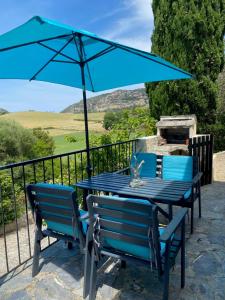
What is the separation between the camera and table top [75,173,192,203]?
8.50ft

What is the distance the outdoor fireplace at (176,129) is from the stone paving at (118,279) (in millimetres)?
3670

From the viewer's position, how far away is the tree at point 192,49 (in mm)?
7133

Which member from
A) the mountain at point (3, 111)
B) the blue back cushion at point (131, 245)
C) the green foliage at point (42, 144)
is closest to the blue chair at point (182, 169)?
the blue back cushion at point (131, 245)

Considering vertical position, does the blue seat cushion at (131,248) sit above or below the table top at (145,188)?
below

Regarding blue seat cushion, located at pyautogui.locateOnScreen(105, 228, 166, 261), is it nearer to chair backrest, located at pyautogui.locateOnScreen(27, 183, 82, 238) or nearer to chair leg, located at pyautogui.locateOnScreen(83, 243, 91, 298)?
chair leg, located at pyautogui.locateOnScreen(83, 243, 91, 298)

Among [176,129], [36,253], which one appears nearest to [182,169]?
[36,253]

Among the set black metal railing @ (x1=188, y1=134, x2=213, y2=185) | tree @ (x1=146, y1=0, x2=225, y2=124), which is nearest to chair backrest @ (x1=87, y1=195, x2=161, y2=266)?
black metal railing @ (x1=188, y1=134, x2=213, y2=185)

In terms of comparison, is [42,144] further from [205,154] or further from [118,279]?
[118,279]

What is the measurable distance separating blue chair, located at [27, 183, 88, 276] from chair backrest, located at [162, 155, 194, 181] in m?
1.71

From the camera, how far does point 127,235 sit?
190 cm

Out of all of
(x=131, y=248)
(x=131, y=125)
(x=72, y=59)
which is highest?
(x=72, y=59)

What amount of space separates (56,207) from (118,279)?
0.87m

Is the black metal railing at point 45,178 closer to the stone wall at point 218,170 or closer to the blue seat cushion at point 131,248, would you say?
the blue seat cushion at point 131,248

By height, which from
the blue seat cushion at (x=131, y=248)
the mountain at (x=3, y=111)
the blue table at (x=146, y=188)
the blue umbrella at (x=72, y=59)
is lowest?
the blue seat cushion at (x=131, y=248)
